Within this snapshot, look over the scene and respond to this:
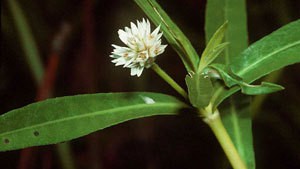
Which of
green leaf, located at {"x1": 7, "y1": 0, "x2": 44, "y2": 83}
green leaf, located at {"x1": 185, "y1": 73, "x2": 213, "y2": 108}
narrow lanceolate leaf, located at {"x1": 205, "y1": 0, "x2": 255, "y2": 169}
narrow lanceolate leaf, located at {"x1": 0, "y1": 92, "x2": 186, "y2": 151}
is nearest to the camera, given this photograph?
green leaf, located at {"x1": 185, "y1": 73, "x2": 213, "y2": 108}

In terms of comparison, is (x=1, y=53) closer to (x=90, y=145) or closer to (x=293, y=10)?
(x=90, y=145)

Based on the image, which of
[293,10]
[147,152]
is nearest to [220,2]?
[293,10]

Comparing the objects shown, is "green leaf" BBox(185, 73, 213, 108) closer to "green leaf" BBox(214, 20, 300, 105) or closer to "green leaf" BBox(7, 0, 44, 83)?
"green leaf" BBox(214, 20, 300, 105)

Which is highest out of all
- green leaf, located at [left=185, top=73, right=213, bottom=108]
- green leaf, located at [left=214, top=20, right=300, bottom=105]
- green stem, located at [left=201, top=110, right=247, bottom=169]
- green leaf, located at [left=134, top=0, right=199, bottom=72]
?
green leaf, located at [left=134, top=0, right=199, bottom=72]

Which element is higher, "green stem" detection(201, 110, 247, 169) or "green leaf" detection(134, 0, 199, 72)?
"green leaf" detection(134, 0, 199, 72)

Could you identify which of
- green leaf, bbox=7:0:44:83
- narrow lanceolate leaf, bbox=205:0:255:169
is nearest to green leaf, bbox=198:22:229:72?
narrow lanceolate leaf, bbox=205:0:255:169

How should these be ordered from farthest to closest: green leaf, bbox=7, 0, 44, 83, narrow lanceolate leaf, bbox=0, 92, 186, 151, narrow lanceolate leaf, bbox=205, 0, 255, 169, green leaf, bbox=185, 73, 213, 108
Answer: green leaf, bbox=7, 0, 44, 83 → narrow lanceolate leaf, bbox=205, 0, 255, 169 → narrow lanceolate leaf, bbox=0, 92, 186, 151 → green leaf, bbox=185, 73, 213, 108
